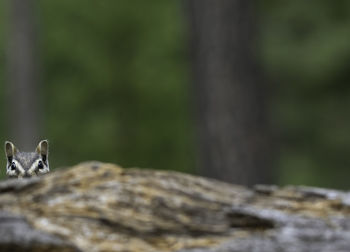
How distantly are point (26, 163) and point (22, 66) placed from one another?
15.4 m

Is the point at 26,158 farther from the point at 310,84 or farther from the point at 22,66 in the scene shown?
the point at 310,84

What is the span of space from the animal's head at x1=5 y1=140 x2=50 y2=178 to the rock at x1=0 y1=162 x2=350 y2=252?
1.06 metres

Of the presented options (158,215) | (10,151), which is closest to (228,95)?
(10,151)

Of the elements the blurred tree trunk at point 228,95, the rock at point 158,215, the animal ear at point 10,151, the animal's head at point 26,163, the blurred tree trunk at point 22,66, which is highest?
the blurred tree trunk at point 22,66

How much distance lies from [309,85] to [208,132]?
12715 mm

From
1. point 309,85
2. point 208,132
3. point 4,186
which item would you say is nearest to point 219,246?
point 4,186

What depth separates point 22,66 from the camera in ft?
70.4

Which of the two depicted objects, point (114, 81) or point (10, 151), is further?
point (114, 81)

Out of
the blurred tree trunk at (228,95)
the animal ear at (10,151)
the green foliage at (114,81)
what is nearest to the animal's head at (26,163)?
the animal ear at (10,151)

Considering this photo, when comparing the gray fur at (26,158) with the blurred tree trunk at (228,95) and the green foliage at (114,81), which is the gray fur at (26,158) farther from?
the green foliage at (114,81)

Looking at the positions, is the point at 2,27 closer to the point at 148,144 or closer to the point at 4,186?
the point at 148,144

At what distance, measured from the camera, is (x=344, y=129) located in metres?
24.2

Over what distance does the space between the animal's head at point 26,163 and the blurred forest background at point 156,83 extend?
16.2m

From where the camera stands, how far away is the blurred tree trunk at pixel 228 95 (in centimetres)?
1177
